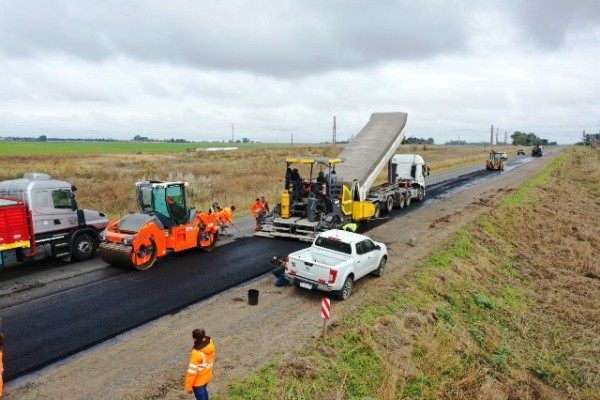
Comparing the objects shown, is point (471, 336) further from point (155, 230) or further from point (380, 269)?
point (155, 230)

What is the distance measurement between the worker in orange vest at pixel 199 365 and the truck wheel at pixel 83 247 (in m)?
10.3

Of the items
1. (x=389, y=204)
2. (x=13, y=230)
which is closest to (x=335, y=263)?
(x=13, y=230)

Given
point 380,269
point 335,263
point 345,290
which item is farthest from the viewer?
point 380,269

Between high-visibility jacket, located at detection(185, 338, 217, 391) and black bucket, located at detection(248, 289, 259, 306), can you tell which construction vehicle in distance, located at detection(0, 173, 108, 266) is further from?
high-visibility jacket, located at detection(185, 338, 217, 391)

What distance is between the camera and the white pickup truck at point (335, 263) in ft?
36.3

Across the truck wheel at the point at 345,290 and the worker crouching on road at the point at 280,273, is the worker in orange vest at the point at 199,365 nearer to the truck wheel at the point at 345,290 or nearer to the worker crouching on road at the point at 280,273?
the truck wheel at the point at 345,290

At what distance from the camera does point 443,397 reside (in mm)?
8586

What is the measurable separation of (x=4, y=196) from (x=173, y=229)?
17.9ft

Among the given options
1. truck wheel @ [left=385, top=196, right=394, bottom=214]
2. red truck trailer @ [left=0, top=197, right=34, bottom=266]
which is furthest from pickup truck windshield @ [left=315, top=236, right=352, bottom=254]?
truck wheel @ [left=385, top=196, right=394, bottom=214]

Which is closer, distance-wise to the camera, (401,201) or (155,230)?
(155,230)

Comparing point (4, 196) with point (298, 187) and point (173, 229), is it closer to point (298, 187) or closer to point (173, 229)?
point (173, 229)

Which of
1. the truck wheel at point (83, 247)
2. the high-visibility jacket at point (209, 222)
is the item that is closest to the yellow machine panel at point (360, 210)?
the high-visibility jacket at point (209, 222)

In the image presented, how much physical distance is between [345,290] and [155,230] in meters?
6.53

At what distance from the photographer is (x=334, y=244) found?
1239cm
